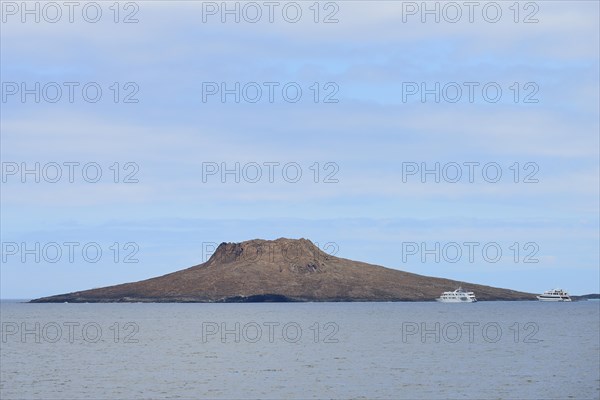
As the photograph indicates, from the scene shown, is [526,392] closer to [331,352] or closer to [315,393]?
[315,393]

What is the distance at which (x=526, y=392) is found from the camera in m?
65.7

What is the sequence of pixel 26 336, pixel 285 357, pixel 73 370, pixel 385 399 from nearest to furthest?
pixel 385 399 < pixel 73 370 < pixel 285 357 < pixel 26 336

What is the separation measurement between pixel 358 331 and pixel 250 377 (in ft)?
252

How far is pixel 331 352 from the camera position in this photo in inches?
4092

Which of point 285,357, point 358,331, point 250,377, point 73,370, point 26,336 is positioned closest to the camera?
point 250,377

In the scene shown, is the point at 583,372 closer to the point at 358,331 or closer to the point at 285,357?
the point at 285,357

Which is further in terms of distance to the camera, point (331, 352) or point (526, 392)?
point (331, 352)

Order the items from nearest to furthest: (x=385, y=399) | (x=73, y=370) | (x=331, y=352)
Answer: (x=385, y=399)
(x=73, y=370)
(x=331, y=352)

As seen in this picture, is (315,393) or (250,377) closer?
(315,393)

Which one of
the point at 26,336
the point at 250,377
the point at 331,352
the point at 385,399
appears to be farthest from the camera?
the point at 26,336

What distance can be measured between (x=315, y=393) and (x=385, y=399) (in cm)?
603

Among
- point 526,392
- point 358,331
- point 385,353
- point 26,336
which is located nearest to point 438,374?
point 526,392

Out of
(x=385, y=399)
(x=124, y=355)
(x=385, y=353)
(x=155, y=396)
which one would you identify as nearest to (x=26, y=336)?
(x=124, y=355)

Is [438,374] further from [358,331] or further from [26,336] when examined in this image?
[26,336]
